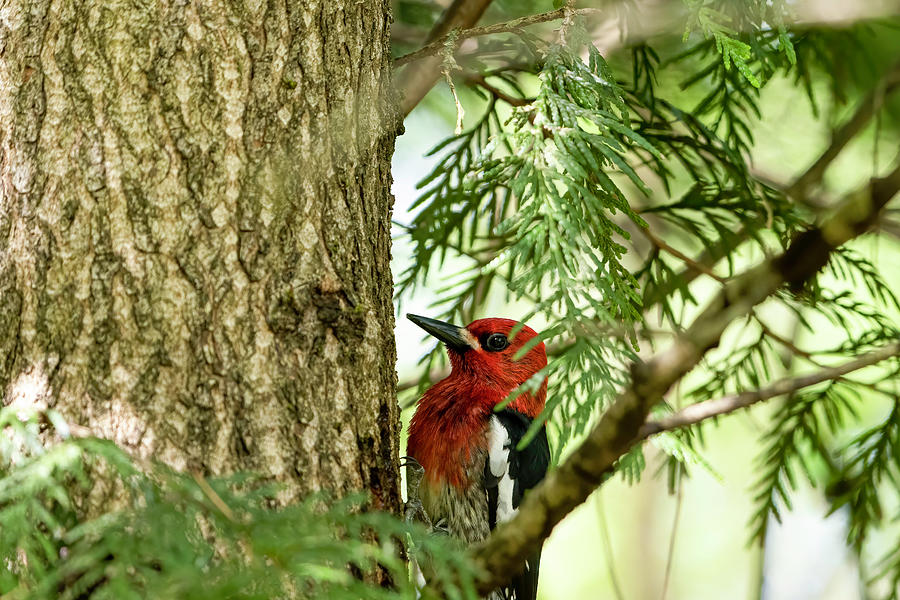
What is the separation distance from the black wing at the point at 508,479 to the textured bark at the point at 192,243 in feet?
4.18

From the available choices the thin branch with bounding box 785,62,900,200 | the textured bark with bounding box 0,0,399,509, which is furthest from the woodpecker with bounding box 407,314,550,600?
the textured bark with bounding box 0,0,399,509

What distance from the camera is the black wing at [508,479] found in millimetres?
3398

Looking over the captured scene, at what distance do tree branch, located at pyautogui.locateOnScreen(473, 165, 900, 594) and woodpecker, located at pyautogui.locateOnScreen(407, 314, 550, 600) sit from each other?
6.18 ft

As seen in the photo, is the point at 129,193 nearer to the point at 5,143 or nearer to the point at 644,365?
the point at 5,143

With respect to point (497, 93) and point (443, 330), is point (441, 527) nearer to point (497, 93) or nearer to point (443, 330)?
point (443, 330)

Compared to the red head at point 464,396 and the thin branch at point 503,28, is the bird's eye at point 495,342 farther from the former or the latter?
the thin branch at point 503,28

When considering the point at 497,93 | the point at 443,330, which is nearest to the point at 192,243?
the point at 497,93

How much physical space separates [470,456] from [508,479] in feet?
0.56

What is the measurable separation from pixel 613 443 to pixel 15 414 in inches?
42.2

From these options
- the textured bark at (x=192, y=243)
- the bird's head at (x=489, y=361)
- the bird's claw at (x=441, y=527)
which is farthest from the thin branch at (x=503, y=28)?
the bird's claw at (x=441, y=527)

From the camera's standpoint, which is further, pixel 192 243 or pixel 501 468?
pixel 501 468

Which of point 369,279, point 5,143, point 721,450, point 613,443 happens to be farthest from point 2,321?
point 721,450

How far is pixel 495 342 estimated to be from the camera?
3.85 m

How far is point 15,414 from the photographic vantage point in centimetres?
172
